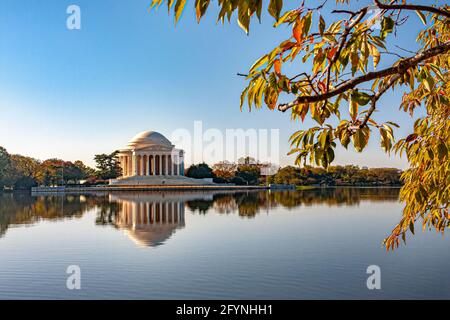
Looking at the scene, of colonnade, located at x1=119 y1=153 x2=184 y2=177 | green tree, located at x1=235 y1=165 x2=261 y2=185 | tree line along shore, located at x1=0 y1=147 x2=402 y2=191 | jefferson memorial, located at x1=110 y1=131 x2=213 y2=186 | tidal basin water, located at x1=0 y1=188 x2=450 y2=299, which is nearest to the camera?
tidal basin water, located at x1=0 y1=188 x2=450 y2=299

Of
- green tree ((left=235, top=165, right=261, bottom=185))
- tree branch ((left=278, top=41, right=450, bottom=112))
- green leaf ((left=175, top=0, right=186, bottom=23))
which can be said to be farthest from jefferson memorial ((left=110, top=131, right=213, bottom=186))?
green leaf ((left=175, top=0, right=186, bottom=23))

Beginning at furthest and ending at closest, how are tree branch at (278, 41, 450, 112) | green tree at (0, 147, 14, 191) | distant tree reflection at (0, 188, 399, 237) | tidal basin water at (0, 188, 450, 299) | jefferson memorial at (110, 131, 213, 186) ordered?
jefferson memorial at (110, 131, 213, 186), green tree at (0, 147, 14, 191), distant tree reflection at (0, 188, 399, 237), tidal basin water at (0, 188, 450, 299), tree branch at (278, 41, 450, 112)

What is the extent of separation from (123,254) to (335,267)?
5191mm

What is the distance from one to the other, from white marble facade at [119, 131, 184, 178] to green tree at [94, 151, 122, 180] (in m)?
1.10

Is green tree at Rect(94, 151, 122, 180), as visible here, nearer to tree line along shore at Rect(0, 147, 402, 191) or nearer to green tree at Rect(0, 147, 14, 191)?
tree line along shore at Rect(0, 147, 402, 191)

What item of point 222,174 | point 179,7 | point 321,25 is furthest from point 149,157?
point 179,7

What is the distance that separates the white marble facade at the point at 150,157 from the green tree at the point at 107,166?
110 centimetres

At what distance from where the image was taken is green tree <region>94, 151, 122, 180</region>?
74.3 meters

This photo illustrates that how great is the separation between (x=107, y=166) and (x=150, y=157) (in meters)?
7.91

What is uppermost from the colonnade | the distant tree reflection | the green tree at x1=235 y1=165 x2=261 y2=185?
the colonnade

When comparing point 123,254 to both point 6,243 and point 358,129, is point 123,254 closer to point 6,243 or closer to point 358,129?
point 6,243

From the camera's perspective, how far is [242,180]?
233ft

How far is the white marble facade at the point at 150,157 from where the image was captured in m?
73.6

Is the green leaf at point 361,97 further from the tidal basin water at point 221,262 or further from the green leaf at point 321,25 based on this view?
the tidal basin water at point 221,262
